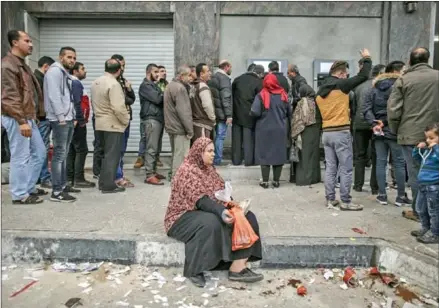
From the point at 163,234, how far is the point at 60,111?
239cm

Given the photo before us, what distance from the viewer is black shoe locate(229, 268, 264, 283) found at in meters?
4.25

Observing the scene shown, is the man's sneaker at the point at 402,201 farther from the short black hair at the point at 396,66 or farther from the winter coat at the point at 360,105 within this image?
the short black hair at the point at 396,66

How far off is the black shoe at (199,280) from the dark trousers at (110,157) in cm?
304

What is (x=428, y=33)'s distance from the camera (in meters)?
9.46

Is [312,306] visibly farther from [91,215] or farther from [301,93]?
[301,93]

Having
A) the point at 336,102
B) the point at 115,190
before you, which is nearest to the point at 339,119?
the point at 336,102

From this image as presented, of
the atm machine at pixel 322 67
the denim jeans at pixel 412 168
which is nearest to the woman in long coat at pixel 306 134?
the atm machine at pixel 322 67

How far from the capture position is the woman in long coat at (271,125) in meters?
7.41

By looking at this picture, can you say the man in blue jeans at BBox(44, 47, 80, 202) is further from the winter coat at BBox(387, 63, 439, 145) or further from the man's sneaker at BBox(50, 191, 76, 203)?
the winter coat at BBox(387, 63, 439, 145)

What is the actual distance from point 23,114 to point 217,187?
2.71 metres

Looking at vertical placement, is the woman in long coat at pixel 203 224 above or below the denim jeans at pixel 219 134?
below

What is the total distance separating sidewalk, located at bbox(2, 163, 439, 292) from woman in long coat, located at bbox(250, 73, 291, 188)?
51.7 inches

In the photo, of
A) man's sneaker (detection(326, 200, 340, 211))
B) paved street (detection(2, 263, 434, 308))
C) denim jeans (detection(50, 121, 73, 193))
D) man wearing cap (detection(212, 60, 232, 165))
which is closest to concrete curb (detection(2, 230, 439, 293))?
paved street (detection(2, 263, 434, 308))

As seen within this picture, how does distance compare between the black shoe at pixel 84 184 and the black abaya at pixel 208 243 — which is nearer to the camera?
the black abaya at pixel 208 243
